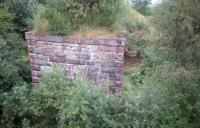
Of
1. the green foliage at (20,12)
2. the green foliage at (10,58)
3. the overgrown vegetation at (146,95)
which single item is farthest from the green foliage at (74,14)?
the green foliage at (20,12)

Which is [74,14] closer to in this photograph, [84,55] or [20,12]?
[84,55]

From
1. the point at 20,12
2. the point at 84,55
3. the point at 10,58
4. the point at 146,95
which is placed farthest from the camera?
the point at 20,12

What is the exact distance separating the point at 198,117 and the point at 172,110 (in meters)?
0.47

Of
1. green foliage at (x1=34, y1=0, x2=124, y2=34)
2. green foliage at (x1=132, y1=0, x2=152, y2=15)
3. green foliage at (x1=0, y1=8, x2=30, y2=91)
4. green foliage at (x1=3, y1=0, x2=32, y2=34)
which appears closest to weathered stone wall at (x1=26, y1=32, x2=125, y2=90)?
green foliage at (x1=34, y1=0, x2=124, y2=34)

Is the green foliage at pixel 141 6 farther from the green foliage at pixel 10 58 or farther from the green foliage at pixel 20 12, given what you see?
the green foliage at pixel 10 58

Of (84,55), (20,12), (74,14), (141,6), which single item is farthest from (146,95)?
(141,6)

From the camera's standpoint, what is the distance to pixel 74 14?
5.86 meters

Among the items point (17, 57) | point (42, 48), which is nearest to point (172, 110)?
point (42, 48)

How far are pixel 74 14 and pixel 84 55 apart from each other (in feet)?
2.33

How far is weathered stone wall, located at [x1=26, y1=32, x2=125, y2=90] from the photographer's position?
18.7ft

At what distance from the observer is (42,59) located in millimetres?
6074

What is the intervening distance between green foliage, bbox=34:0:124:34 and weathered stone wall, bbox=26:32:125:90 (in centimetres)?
19

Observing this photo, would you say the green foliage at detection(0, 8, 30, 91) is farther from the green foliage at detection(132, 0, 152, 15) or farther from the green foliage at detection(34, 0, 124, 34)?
the green foliage at detection(132, 0, 152, 15)

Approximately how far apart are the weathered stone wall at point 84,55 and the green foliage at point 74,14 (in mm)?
190
